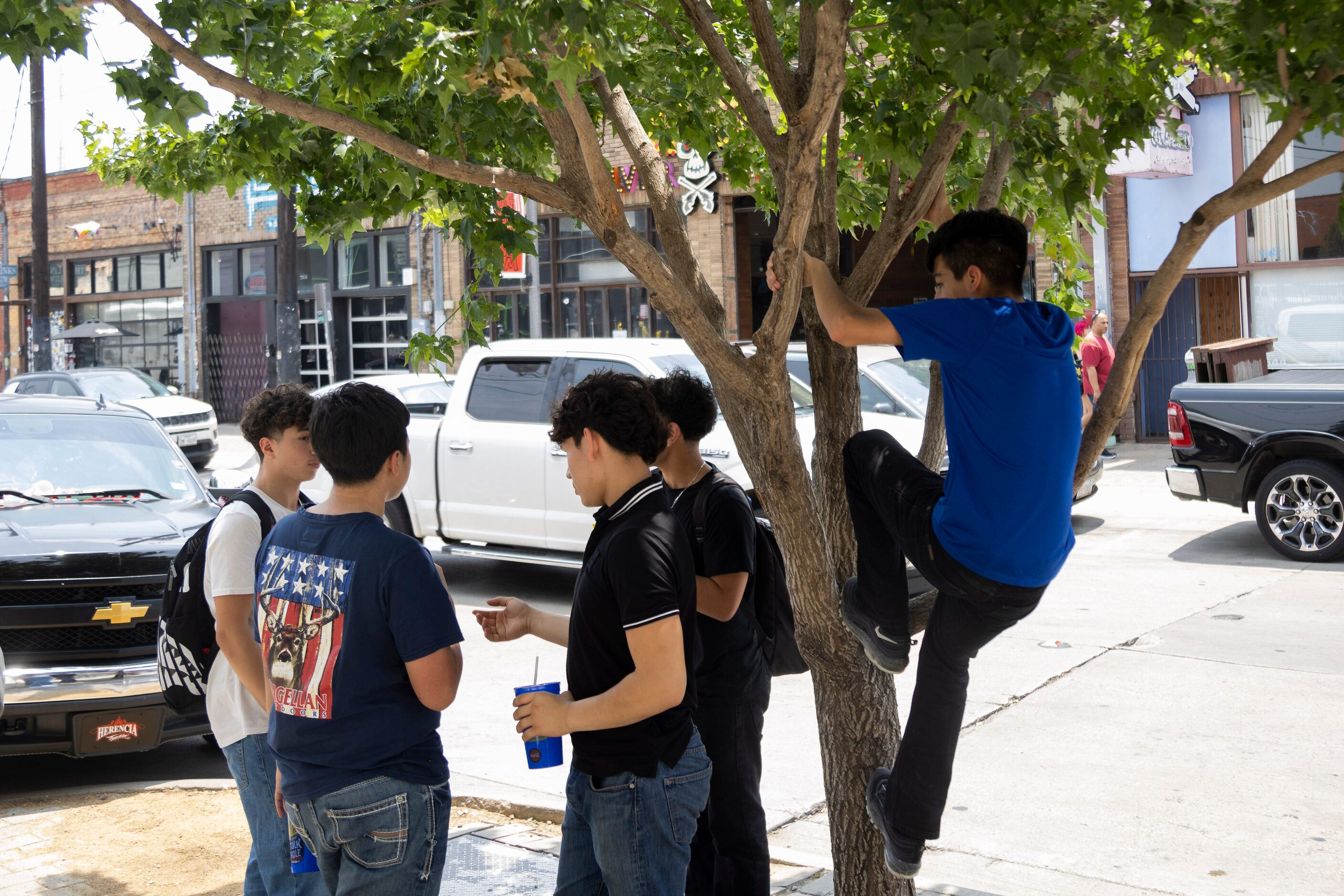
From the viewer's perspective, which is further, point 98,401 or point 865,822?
point 98,401

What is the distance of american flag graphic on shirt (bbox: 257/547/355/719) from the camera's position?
2.83 meters

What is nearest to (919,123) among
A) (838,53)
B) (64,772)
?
(838,53)

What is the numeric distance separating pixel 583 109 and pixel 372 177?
1.28 meters

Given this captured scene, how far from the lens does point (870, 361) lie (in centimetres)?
1120

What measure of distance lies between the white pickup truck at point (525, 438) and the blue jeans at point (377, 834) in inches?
269

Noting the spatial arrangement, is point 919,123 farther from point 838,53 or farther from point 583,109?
point 583,109

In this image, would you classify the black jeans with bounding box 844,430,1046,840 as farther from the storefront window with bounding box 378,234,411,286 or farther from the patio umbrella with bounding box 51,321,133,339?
the patio umbrella with bounding box 51,321,133,339

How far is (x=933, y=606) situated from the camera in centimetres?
344

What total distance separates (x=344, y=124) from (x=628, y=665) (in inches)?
65.4

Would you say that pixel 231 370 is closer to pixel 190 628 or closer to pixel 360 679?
pixel 190 628

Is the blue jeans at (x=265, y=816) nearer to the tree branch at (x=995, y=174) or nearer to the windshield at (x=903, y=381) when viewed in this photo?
the tree branch at (x=995, y=174)

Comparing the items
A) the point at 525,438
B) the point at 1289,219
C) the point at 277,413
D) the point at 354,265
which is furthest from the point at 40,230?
the point at 277,413

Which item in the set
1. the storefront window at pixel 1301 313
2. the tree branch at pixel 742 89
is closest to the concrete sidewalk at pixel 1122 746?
the tree branch at pixel 742 89

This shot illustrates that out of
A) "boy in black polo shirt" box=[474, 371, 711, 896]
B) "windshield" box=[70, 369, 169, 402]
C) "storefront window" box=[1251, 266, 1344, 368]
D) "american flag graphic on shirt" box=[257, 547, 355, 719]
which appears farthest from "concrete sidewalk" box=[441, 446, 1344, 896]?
"windshield" box=[70, 369, 169, 402]
